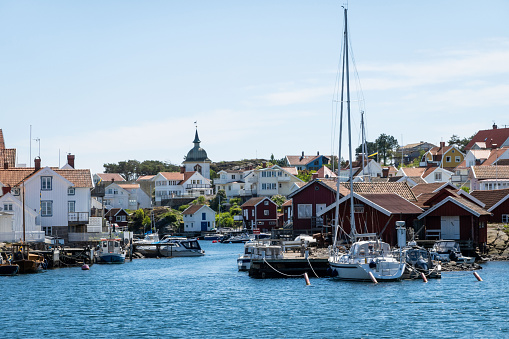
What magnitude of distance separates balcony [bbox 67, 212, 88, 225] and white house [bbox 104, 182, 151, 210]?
243 feet

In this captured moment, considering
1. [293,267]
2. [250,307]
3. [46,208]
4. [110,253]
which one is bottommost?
[250,307]

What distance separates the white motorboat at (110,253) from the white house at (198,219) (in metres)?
63.8

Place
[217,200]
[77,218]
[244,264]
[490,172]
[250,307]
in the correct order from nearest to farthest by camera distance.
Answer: [250,307] → [244,264] → [77,218] → [490,172] → [217,200]

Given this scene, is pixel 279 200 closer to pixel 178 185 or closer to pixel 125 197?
pixel 178 185

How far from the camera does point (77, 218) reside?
76938 millimetres

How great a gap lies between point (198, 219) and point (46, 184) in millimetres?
65559

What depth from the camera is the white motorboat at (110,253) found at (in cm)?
7381

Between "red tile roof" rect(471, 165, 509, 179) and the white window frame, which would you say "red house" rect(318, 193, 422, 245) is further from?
"red tile roof" rect(471, 165, 509, 179)

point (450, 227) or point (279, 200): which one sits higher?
point (279, 200)

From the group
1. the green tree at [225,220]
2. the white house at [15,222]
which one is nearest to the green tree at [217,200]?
the green tree at [225,220]

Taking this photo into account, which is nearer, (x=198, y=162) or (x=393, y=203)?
(x=393, y=203)

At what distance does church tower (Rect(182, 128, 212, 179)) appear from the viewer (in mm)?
187625

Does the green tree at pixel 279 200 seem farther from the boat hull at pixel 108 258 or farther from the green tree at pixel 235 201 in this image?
the boat hull at pixel 108 258

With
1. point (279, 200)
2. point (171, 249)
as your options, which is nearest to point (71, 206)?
point (171, 249)
